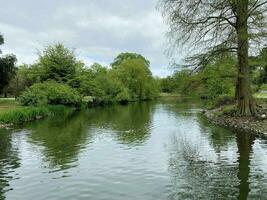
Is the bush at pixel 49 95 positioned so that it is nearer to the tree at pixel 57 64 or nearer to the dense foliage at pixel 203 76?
the tree at pixel 57 64

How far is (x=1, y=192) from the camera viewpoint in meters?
11.6

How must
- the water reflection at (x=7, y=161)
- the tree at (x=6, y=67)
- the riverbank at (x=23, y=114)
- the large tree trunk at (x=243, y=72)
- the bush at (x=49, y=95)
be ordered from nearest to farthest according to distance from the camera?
the water reflection at (x=7, y=161) → the large tree trunk at (x=243, y=72) → the riverbank at (x=23, y=114) → the bush at (x=49, y=95) → the tree at (x=6, y=67)

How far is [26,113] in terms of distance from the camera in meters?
34.5

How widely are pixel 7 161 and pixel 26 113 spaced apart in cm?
1872

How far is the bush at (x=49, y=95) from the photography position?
44.2 m

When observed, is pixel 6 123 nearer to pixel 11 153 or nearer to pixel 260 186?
pixel 11 153

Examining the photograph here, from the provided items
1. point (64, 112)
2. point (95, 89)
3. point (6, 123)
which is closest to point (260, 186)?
point (6, 123)

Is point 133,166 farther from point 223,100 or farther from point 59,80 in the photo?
point 59,80

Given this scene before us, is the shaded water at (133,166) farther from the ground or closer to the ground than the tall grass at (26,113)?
closer to the ground

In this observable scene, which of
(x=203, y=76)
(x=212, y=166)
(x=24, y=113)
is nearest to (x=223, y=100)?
(x=203, y=76)

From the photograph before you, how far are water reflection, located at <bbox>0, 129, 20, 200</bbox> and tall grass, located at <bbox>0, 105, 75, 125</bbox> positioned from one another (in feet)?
23.8

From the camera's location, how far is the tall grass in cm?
3100

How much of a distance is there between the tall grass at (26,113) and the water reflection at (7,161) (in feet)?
23.8

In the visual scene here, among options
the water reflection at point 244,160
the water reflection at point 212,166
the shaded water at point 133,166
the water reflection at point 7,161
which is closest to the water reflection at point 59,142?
the shaded water at point 133,166
